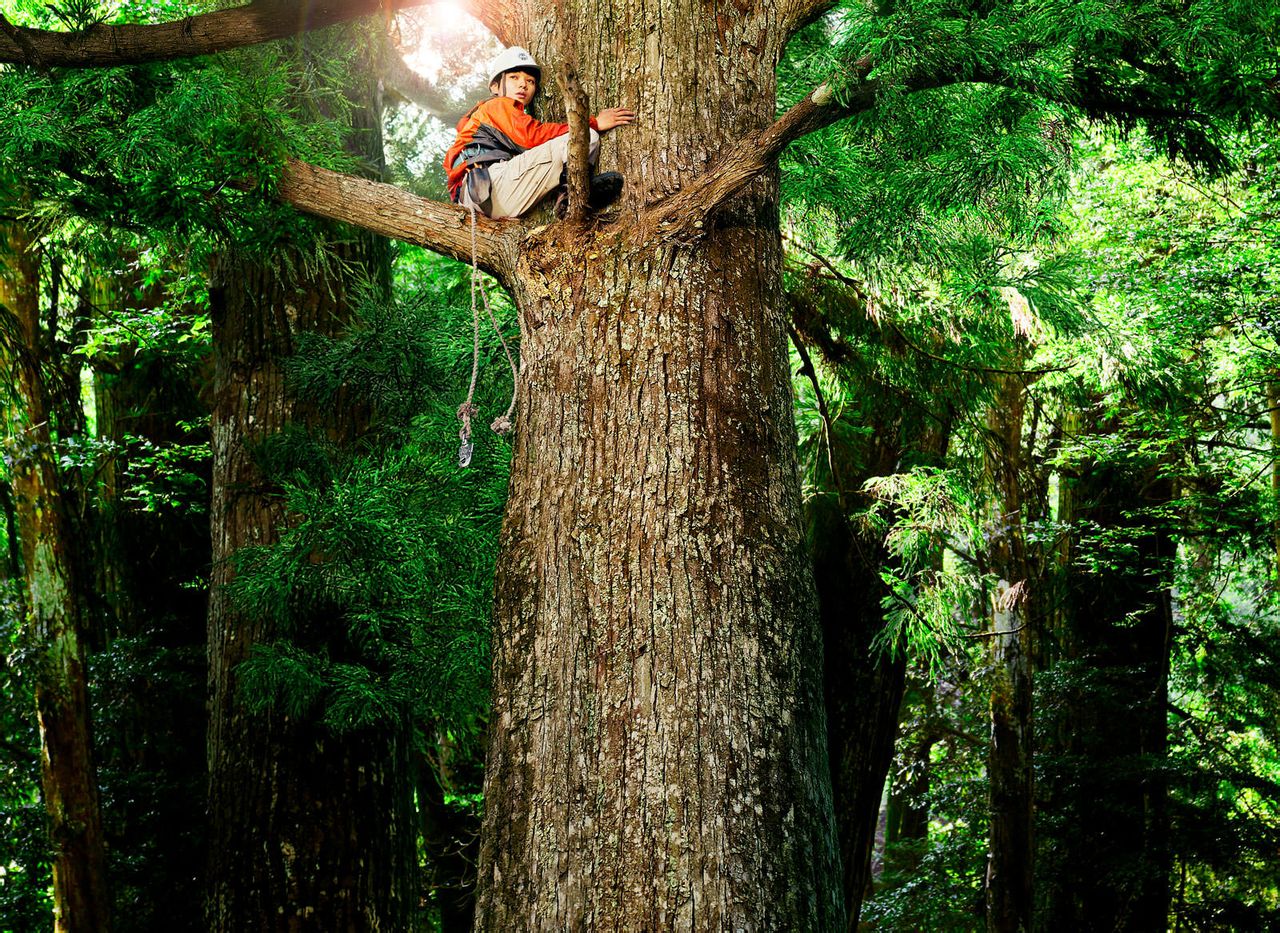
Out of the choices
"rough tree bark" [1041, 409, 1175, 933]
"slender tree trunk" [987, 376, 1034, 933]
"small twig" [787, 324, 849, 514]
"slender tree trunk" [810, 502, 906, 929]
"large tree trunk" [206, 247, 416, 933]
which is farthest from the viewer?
"rough tree bark" [1041, 409, 1175, 933]

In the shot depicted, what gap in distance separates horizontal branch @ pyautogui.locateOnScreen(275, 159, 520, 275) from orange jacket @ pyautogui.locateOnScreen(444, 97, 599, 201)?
189 mm

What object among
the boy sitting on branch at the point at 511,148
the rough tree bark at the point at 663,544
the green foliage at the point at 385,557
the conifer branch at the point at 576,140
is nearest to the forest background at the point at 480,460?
the green foliage at the point at 385,557

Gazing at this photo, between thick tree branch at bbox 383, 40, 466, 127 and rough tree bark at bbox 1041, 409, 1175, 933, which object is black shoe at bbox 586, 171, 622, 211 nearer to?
thick tree branch at bbox 383, 40, 466, 127

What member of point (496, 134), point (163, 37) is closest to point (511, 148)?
point (496, 134)

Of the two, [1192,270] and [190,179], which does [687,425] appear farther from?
[1192,270]

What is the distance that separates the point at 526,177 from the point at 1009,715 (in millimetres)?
6812

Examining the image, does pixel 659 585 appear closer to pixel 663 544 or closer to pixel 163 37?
pixel 663 544

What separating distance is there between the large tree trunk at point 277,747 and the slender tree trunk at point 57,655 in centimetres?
197

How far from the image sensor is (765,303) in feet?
10.2

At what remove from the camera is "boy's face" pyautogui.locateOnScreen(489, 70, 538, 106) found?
3531 millimetres

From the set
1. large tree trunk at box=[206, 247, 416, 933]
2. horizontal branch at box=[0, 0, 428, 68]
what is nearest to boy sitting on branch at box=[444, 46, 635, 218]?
horizontal branch at box=[0, 0, 428, 68]

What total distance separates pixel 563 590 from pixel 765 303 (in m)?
1.06

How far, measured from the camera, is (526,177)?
3.31 metres

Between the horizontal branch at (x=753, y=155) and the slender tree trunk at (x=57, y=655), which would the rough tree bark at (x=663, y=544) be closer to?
the horizontal branch at (x=753, y=155)
